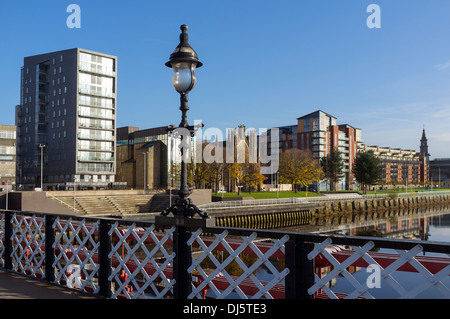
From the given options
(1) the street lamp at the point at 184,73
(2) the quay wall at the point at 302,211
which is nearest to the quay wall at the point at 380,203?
(2) the quay wall at the point at 302,211

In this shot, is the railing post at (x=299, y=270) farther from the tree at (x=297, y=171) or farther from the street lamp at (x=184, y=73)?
the tree at (x=297, y=171)

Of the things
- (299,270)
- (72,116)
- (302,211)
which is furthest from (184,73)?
(72,116)

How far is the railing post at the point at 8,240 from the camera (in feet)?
34.7

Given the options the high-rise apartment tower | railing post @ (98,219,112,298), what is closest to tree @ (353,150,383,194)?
the high-rise apartment tower

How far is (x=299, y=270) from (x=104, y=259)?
4.23 meters

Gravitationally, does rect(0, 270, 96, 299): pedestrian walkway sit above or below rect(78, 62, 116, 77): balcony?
below

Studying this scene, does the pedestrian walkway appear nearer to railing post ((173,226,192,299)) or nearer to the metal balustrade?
the metal balustrade

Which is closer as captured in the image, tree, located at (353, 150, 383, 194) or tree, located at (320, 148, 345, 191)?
tree, located at (353, 150, 383, 194)

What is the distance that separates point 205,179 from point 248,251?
67830mm

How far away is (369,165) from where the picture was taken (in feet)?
373

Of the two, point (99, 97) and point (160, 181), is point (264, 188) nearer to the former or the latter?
point (160, 181)

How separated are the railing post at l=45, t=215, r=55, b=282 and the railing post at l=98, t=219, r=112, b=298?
1.92 metres

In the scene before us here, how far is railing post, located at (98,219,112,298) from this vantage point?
7777 millimetres
